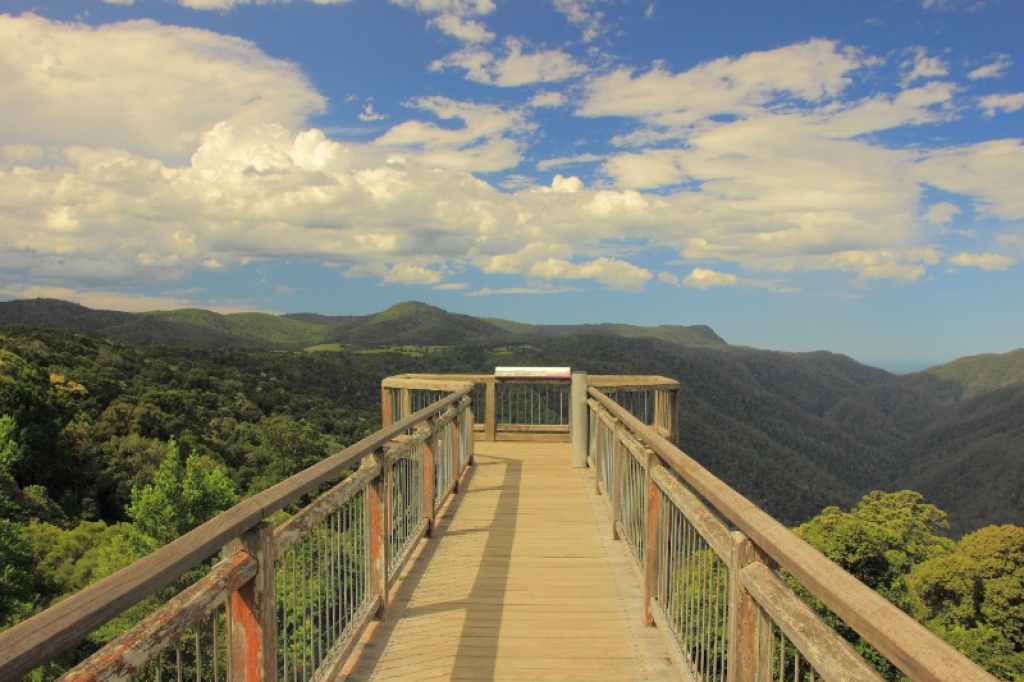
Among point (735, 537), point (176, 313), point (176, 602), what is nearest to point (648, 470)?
point (735, 537)

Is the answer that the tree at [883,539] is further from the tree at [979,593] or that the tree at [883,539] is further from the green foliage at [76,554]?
the green foliage at [76,554]

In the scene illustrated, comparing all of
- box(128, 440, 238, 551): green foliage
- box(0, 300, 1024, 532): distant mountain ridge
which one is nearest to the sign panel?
box(128, 440, 238, 551): green foliage

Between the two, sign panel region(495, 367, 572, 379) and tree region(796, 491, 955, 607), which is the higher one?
sign panel region(495, 367, 572, 379)

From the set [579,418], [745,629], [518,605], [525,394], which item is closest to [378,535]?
[518,605]

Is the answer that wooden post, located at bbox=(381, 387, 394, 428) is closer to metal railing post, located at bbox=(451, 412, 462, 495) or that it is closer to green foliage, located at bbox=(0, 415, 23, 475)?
metal railing post, located at bbox=(451, 412, 462, 495)

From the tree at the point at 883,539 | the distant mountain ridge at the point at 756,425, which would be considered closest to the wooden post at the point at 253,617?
the tree at the point at 883,539

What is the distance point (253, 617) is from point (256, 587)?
99 millimetres

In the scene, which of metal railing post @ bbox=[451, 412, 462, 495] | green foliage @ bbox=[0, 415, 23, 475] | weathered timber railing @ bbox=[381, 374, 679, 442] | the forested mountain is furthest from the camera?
green foliage @ bbox=[0, 415, 23, 475]

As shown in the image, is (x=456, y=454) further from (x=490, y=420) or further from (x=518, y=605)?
(x=518, y=605)

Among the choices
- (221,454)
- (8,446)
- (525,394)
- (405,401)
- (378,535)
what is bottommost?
(221,454)

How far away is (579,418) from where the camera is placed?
28.6ft

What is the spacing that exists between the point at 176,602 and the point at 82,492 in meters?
46.1

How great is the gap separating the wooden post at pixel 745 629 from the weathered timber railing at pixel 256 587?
4.96 feet

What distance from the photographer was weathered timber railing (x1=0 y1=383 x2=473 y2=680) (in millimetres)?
1337
